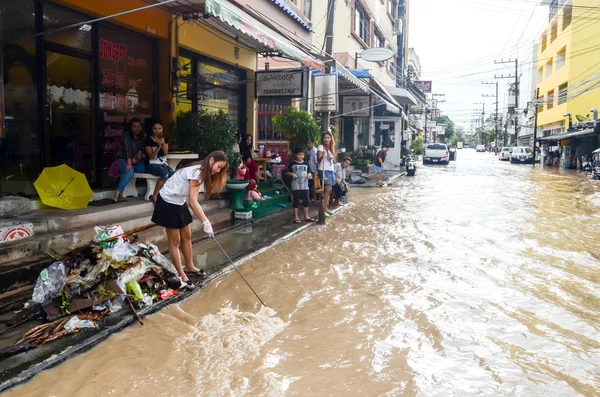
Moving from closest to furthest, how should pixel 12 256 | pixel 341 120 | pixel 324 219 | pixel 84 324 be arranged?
pixel 84 324 < pixel 12 256 < pixel 324 219 < pixel 341 120

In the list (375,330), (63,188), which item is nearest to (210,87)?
(63,188)

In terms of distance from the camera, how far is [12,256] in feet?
17.1

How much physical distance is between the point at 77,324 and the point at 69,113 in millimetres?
4885

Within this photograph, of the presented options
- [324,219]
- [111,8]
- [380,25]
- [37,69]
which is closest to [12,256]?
[37,69]

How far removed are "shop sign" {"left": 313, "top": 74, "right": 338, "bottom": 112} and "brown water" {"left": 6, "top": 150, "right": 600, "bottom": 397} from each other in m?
5.25

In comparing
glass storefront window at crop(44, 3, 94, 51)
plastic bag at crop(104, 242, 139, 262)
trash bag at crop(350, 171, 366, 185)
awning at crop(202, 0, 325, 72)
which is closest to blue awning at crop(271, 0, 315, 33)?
awning at crop(202, 0, 325, 72)

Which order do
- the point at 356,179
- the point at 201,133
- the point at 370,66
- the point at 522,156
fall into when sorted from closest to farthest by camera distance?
the point at 201,133 < the point at 356,179 < the point at 370,66 < the point at 522,156

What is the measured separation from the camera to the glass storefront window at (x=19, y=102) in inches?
275

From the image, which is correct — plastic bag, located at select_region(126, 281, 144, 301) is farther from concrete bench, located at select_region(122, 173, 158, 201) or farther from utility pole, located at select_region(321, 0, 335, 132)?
utility pole, located at select_region(321, 0, 335, 132)

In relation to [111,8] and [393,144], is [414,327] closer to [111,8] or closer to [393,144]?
[111,8]

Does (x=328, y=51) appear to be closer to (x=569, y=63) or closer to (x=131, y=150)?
(x=131, y=150)

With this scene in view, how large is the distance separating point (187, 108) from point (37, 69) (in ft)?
13.2

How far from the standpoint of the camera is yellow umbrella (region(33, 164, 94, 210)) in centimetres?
659

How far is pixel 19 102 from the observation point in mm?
7195
